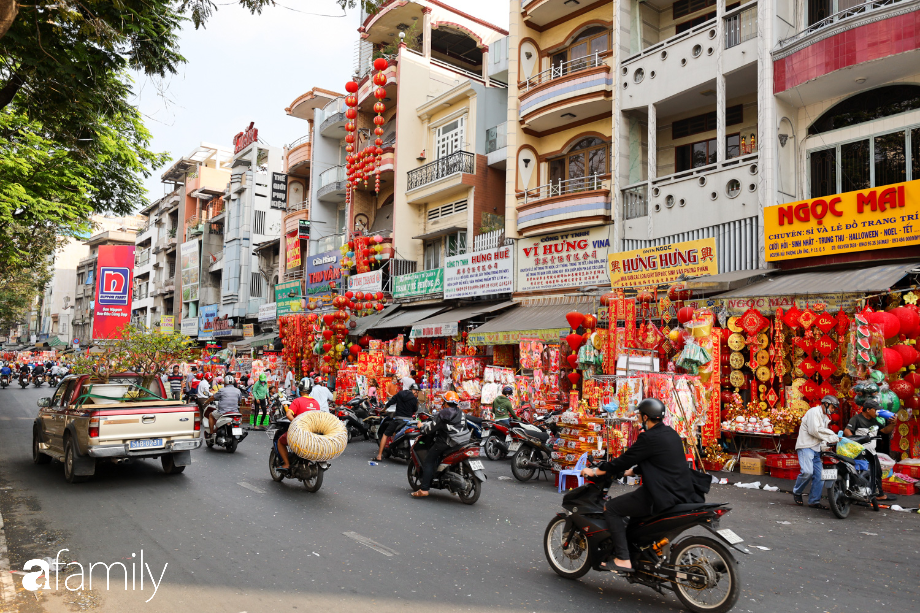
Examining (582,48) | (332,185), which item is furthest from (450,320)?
(332,185)

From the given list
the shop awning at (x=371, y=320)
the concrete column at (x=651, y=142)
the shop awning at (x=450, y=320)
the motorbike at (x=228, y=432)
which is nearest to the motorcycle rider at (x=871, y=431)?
the concrete column at (x=651, y=142)

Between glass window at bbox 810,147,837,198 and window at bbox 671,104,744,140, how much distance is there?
267 cm

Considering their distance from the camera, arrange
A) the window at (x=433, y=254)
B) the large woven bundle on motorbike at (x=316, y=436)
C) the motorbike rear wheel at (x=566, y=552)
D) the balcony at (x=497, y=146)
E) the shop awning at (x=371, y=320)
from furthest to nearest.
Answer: the window at (x=433, y=254)
the shop awning at (x=371, y=320)
the balcony at (x=497, y=146)
the large woven bundle on motorbike at (x=316, y=436)
the motorbike rear wheel at (x=566, y=552)

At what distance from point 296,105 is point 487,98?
15.4 metres

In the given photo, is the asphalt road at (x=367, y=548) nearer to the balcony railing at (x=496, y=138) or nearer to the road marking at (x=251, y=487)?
the road marking at (x=251, y=487)

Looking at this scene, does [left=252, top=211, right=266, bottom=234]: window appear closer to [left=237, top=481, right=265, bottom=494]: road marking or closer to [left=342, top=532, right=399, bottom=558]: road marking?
[left=237, top=481, right=265, bottom=494]: road marking

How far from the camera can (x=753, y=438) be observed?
484 inches

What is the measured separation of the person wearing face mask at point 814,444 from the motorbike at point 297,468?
673cm

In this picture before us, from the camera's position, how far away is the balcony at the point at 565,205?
17.5 metres

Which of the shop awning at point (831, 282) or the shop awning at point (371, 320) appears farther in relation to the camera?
the shop awning at point (371, 320)

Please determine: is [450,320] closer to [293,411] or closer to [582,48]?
[582,48]

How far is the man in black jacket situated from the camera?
16.7ft

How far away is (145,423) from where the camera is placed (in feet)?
31.7

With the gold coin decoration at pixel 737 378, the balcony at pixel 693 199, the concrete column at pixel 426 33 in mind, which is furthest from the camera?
the concrete column at pixel 426 33
